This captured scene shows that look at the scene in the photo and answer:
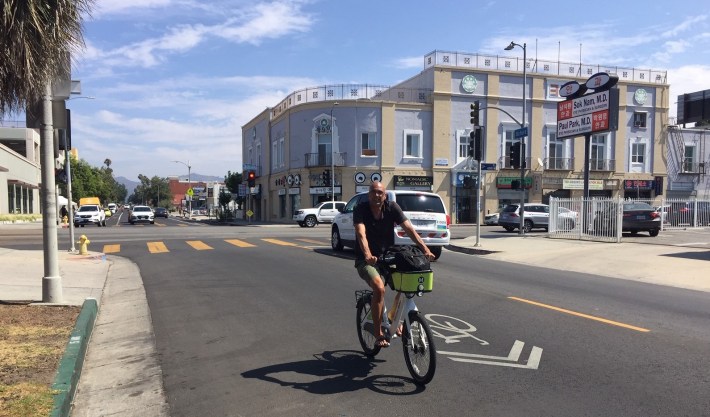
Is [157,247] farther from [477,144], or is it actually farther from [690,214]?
[690,214]

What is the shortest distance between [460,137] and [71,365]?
4244 centimetres

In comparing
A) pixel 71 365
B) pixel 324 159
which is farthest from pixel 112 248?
pixel 324 159

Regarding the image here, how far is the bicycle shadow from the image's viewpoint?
482cm

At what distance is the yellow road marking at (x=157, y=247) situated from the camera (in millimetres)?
17350

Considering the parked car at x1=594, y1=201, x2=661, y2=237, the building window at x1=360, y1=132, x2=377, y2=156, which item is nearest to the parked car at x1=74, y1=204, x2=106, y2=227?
the building window at x1=360, y1=132, x2=377, y2=156

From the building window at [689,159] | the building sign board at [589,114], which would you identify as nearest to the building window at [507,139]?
the building window at [689,159]

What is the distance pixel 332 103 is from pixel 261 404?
41.0 metres

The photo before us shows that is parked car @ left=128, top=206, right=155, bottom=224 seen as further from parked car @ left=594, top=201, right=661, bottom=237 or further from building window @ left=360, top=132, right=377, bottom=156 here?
parked car @ left=594, top=201, right=661, bottom=237

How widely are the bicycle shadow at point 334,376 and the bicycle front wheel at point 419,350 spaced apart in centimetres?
12

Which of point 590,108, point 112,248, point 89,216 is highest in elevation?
point 590,108

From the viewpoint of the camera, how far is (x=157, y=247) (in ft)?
60.7

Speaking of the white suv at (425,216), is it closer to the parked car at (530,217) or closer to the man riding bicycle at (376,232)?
the man riding bicycle at (376,232)

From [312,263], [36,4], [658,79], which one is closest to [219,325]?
[36,4]

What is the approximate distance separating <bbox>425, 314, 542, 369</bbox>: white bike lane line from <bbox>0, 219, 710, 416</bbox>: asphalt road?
0.07 ft
